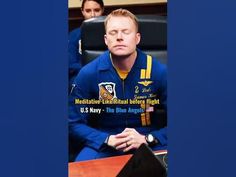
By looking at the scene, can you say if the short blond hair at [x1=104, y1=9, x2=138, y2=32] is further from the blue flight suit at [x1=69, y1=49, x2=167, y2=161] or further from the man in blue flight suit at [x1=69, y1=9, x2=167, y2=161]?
the blue flight suit at [x1=69, y1=49, x2=167, y2=161]

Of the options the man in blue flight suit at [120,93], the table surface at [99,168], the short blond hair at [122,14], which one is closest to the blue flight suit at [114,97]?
the man in blue flight suit at [120,93]

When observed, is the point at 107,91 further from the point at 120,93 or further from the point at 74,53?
the point at 74,53

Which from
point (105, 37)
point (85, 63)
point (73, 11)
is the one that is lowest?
point (85, 63)

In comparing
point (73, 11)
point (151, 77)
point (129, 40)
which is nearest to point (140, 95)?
point (151, 77)

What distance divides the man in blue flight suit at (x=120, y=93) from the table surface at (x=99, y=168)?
12.9 inches

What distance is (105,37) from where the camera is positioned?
2.16 metres

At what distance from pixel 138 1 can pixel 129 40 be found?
0.73 ft

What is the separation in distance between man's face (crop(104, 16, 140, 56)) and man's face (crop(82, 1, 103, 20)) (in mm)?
92

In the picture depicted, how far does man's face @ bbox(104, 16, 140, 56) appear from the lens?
2135 millimetres

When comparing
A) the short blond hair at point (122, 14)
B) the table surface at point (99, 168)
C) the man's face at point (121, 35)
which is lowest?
the table surface at point (99, 168)

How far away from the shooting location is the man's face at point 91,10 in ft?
7.06

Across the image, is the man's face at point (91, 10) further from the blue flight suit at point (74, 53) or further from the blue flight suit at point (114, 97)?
the blue flight suit at point (114, 97)

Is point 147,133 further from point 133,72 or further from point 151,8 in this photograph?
point 151,8

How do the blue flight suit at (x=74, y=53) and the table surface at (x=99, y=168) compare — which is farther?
the blue flight suit at (x=74, y=53)
